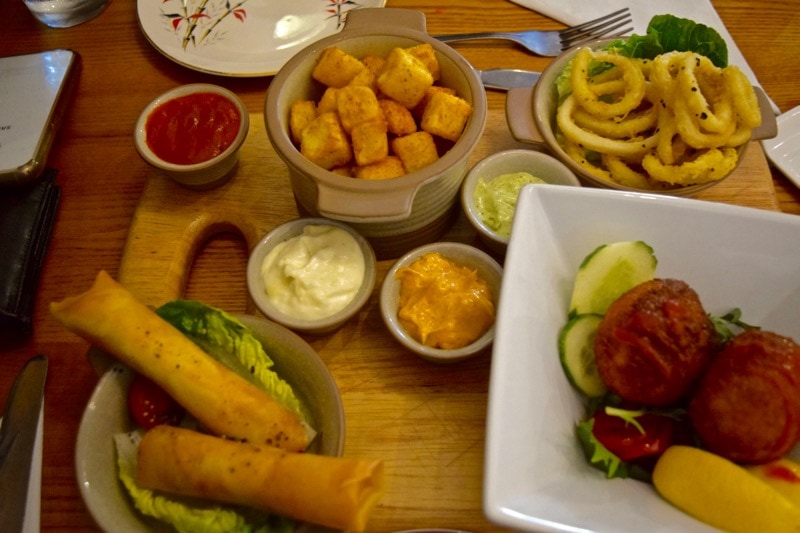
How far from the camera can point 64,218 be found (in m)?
1.69

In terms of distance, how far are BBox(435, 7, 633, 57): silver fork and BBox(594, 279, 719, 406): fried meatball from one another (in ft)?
3.89

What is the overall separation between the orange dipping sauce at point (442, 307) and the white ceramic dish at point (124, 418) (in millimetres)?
236

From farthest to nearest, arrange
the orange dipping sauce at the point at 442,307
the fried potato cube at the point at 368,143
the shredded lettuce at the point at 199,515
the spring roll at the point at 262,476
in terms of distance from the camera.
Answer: the fried potato cube at the point at 368,143, the orange dipping sauce at the point at 442,307, the shredded lettuce at the point at 199,515, the spring roll at the point at 262,476

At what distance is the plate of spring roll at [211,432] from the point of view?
994 mm

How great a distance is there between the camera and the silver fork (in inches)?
76.9

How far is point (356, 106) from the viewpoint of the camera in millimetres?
1395

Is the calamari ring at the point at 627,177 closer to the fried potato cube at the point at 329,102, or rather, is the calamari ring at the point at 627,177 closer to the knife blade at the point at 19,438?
the fried potato cube at the point at 329,102

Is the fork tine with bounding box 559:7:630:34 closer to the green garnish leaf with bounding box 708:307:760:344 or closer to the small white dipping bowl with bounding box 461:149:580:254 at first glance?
the small white dipping bowl with bounding box 461:149:580:254

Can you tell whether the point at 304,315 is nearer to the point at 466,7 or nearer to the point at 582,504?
the point at 582,504

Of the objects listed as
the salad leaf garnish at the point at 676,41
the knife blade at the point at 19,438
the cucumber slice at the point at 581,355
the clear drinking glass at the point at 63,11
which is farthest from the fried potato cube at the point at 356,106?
the clear drinking glass at the point at 63,11

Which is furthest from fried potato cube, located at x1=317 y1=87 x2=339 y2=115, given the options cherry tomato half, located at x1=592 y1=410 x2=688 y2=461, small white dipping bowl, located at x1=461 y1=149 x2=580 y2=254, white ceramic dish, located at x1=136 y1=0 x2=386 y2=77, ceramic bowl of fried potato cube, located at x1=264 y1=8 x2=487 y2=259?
cherry tomato half, located at x1=592 y1=410 x2=688 y2=461

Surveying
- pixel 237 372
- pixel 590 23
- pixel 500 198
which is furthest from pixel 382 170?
pixel 590 23

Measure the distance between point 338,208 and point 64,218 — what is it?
92 cm

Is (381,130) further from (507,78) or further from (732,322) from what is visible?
(732,322)
